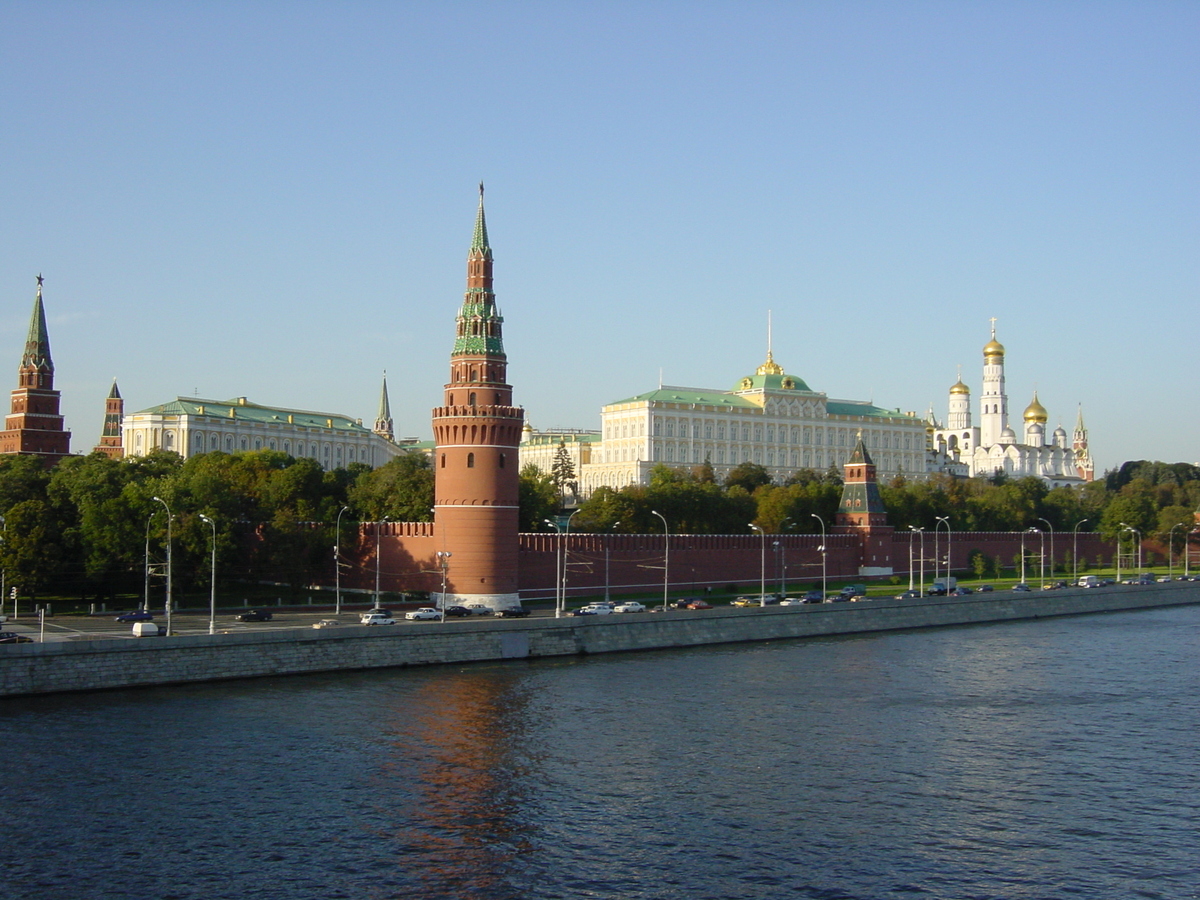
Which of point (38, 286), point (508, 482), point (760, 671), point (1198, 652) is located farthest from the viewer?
point (38, 286)

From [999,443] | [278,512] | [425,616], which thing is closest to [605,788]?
[425,616]

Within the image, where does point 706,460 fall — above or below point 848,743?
above

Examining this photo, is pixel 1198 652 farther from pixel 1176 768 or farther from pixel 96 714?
pixel 96 714

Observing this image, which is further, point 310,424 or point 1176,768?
point 310,424

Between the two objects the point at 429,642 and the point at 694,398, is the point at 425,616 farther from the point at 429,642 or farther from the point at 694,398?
the point at 694,398

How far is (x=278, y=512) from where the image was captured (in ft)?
260

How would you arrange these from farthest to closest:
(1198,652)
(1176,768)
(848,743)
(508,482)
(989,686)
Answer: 1. (508,482)
2. (1198,652)
3. (989,686)
4. (848,743)
5. (1176,768)

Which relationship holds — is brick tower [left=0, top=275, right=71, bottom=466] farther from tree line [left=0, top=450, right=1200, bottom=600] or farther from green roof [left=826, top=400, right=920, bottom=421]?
green roof [left=826, top=400, right=920, bottom=421]

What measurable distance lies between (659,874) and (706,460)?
110791 mm

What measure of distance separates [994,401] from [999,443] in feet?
18.8

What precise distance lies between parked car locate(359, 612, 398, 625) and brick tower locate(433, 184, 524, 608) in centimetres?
1122

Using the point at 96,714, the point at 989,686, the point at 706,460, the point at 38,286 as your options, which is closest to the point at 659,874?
the point at 96,714

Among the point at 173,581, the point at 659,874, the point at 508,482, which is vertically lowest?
the point at 659,874

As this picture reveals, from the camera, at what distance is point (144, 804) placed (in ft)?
103
